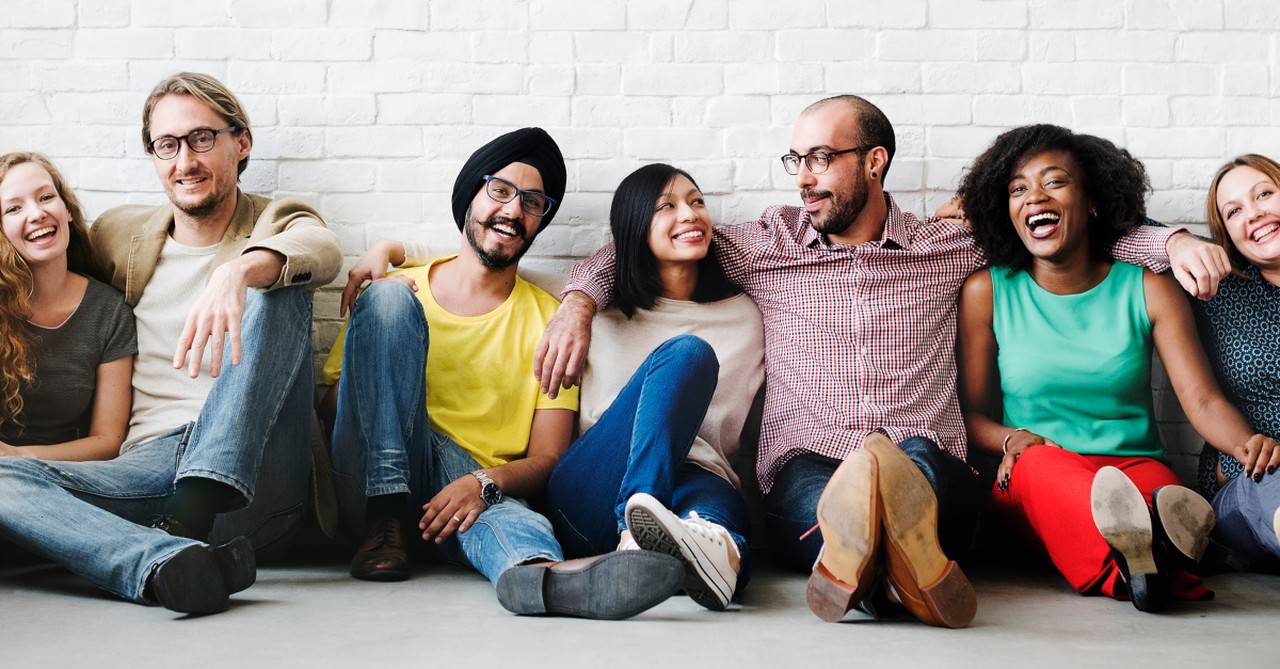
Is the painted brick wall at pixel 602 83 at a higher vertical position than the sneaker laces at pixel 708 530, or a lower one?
higher

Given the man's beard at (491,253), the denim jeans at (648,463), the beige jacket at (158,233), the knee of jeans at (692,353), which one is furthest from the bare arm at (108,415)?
the knee of jeans at (692,353)

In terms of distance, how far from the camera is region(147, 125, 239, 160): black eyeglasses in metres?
2.55

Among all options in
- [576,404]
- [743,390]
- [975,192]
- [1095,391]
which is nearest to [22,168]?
[576,404]

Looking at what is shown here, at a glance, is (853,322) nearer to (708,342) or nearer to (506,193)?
(708,342)

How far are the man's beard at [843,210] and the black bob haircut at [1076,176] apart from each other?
1.01 ft

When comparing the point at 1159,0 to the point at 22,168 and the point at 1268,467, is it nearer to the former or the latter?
the point at 1268,467

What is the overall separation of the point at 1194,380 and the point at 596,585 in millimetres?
1601

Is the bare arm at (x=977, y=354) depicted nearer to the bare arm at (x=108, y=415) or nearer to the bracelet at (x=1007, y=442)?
the bracelet at (x=1007, y=442)

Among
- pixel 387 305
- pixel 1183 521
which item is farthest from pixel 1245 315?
pixel 387 305

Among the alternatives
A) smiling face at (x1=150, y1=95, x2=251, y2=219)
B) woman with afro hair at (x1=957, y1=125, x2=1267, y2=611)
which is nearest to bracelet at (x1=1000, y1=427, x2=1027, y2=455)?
woman with afro hair at (x1=957, y1=125, x2=1267, y2=611)

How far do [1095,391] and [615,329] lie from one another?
4.01ft

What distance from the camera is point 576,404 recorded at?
101 inches

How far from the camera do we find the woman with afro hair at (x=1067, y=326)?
2459 mm

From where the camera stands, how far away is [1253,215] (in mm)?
2473
